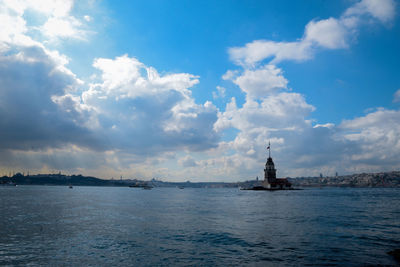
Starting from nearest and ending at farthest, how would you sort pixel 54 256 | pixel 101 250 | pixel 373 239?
1. pixel 54 256
2. pixel 101 250
3. pixel 373 239

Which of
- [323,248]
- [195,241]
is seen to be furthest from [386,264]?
[195,241]

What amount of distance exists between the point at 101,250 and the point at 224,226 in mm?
17691

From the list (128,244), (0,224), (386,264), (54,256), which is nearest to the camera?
(386,264)

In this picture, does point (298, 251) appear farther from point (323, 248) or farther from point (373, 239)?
point (373, 239)

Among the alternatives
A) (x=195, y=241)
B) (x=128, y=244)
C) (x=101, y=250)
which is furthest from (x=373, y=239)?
(x=101, y=250)

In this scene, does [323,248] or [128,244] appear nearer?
[323,248]

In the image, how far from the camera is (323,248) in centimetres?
2386

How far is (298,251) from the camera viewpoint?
22.8 m

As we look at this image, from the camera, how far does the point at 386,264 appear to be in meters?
19.0

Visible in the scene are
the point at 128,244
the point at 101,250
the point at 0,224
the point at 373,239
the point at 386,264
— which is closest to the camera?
the point at 386,264

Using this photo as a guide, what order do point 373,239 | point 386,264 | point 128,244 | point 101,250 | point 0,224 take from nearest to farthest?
point 386,264, point 101,250, point 128,244, point 373,239, point 0,224

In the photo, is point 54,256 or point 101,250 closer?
point 54,256

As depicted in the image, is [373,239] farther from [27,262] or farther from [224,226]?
[27,262]

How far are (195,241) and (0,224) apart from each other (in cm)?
2780
